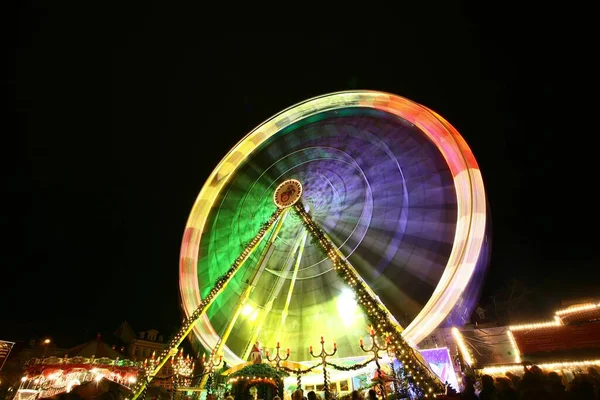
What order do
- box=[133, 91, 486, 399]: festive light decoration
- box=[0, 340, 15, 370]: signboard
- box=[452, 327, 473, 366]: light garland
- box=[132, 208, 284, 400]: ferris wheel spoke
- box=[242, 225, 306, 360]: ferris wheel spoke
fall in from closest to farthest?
box=[133, 91, 486, 399]: festive light decoration
box=[132, 208, 284, 400]: ferris wheel spoke
box=[452, 327, 473, 366]: light garland
box=[242, 225, 306, 360]: ferris wheel spoke
box=[0, 340, 15, 370]: signboard

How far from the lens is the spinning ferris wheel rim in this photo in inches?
338

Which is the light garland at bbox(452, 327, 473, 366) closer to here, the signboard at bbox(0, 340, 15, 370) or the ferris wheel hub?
the ferris wheel hub

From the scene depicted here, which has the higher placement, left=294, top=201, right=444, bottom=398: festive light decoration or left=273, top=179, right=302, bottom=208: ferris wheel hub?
left=273, top=179, right=302, bottom=208: ferris wheel hub

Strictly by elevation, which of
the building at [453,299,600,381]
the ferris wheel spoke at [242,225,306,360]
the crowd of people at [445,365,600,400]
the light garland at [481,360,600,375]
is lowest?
the crowd of people at [445,365,600,400]

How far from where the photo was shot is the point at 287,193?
46.3 ft

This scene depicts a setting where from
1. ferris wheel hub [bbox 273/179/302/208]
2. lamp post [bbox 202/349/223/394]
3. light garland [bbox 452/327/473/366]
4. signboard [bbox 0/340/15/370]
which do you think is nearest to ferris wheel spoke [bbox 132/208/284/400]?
ferris wheel hub [bbox 273/179/302/208]

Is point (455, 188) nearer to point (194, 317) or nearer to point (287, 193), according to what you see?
point (287, 193)

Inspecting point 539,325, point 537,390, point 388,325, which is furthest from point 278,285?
point 537,390

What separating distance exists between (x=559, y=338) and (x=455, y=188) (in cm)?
600

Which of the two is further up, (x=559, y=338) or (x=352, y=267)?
(x=352, y=267)

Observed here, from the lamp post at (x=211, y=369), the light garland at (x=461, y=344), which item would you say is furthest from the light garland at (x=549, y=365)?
the lamp post at (x=211, y=369)

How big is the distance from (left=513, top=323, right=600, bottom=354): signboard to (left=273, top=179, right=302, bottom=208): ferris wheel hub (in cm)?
997

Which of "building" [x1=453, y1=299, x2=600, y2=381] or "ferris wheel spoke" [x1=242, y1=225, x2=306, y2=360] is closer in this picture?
"building" [x1=453, y1=299, x2=600, y2=381]

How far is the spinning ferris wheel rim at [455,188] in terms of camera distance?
8578 mm
